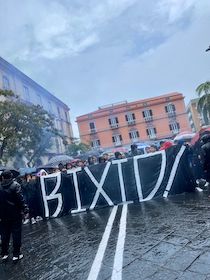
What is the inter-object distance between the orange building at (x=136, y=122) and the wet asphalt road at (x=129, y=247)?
53.2m

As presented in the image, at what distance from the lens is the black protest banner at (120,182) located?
9000 millimetres

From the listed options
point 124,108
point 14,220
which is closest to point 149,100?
point 124,108

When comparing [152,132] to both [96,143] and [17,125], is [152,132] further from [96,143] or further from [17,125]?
[17,125]

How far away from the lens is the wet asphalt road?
12.7 feet

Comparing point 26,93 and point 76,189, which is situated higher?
point 26,93

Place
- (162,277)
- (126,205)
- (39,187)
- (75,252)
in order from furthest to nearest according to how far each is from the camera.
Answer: (39,187), (126,205), (75,252), (162,277)

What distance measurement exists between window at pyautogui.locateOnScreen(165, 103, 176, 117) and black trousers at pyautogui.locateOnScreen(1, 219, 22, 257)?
186 feet

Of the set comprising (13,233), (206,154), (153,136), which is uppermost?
(153,136)

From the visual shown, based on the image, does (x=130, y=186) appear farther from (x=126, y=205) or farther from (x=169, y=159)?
(x=169, y=159)

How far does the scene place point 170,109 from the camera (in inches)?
2373

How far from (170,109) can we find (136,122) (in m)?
7.21

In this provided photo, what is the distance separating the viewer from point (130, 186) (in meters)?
9.15

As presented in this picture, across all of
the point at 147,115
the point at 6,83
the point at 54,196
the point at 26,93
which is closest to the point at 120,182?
the point at 54,196

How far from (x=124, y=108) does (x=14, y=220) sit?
2232 inches
